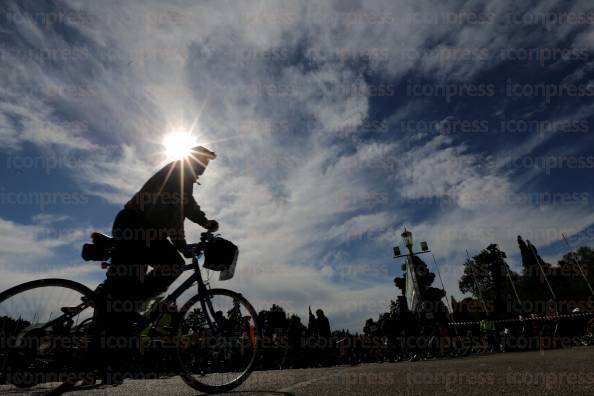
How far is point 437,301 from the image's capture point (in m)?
17.3

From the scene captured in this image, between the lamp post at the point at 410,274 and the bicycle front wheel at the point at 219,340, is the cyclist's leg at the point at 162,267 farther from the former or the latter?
the lamp post at the point at 410,274

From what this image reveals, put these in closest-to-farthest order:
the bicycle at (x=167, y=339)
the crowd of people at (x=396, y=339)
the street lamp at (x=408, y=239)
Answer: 1. the bicycle at (x=167, y=339)
2. the crowd of people at (x=396, y=339)
3. the street lamp at (x=408, y=239)

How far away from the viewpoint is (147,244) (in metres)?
3.86

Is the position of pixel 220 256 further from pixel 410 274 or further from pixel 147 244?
pixel 410 274

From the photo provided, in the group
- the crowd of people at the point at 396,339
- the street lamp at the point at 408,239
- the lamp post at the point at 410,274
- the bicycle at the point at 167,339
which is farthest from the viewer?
the street lamp at the point at 408,239

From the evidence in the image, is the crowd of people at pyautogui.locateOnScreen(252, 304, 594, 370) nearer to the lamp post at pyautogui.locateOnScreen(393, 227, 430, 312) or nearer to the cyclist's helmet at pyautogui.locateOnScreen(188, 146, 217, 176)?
the lamp post at pyautogui.locateOnScreen(393, 227, 430, 312)

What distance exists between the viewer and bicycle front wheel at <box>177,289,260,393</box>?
13.3 feet

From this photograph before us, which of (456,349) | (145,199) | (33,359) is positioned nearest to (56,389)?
(33,359)

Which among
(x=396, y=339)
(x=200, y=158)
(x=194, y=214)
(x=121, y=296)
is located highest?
(x=200, y=158)

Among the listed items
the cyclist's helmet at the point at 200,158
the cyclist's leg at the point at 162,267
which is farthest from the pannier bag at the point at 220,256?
the cyclist's helmet at the point at 200,158

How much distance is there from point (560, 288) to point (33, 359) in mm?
74957

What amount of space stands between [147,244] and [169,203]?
52cm

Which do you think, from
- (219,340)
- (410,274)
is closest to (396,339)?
(410,274)

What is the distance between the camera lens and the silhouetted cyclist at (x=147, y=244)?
3.54 m
